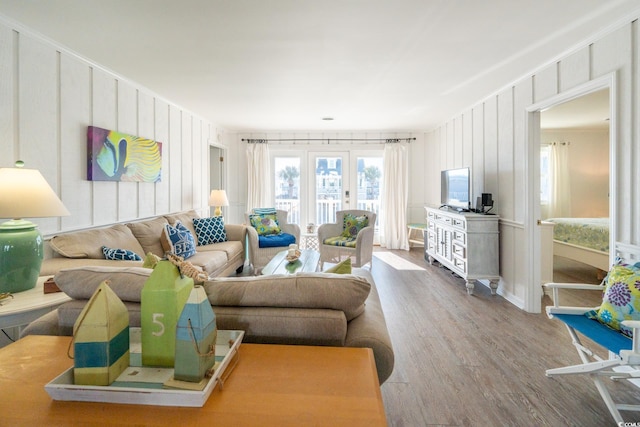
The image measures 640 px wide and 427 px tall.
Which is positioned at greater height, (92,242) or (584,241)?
(92,242)

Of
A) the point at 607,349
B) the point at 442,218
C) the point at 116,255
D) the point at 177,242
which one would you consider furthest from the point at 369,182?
the point at 607,349

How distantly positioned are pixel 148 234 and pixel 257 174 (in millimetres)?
3401

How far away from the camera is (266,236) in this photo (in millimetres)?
4887

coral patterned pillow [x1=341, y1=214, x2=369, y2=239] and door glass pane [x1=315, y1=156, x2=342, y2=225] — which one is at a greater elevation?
door glass pane [x1=315, y1=156, x2=342, y2=225]

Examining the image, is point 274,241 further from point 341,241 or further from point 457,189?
point 457,189

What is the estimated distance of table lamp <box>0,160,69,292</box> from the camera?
6.13 feet

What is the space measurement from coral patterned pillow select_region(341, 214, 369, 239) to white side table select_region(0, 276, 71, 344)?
3.66 metres

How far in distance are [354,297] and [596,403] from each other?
1810mm

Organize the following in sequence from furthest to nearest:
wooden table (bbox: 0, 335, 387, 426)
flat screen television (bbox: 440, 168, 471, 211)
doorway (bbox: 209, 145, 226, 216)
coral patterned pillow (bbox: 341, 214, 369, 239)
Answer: doorway (bbox: 209, 145, 226, 216), coral patterned pillow (bbox: 341, 214, 369, 239), flat screen television (bbox: 440, 168, 471, 211), wooden table (bbox: 0, 335, 387, 426)

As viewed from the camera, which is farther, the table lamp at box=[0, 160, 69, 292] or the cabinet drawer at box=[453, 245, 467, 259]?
the cabinet drawer at box=[453, 245, 467, 259]

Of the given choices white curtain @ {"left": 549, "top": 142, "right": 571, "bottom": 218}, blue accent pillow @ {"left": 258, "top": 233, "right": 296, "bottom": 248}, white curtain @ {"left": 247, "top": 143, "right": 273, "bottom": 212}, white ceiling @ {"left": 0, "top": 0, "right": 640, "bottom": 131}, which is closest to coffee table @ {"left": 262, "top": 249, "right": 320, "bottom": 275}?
blue accent pillow @ {"left": 258, "top": 233, "right": 296, "bottom": 248}

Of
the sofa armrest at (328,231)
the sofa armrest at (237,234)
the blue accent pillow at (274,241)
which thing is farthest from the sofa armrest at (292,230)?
the sofa armrest at (237,234)

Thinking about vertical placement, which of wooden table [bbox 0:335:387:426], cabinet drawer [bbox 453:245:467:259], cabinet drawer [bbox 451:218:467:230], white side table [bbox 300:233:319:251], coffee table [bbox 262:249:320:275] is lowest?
white side table [bbox 300:233:319:251]

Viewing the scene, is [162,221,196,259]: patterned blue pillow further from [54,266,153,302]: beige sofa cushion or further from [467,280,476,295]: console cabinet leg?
[467,280,476,295]: console cabinet leg
